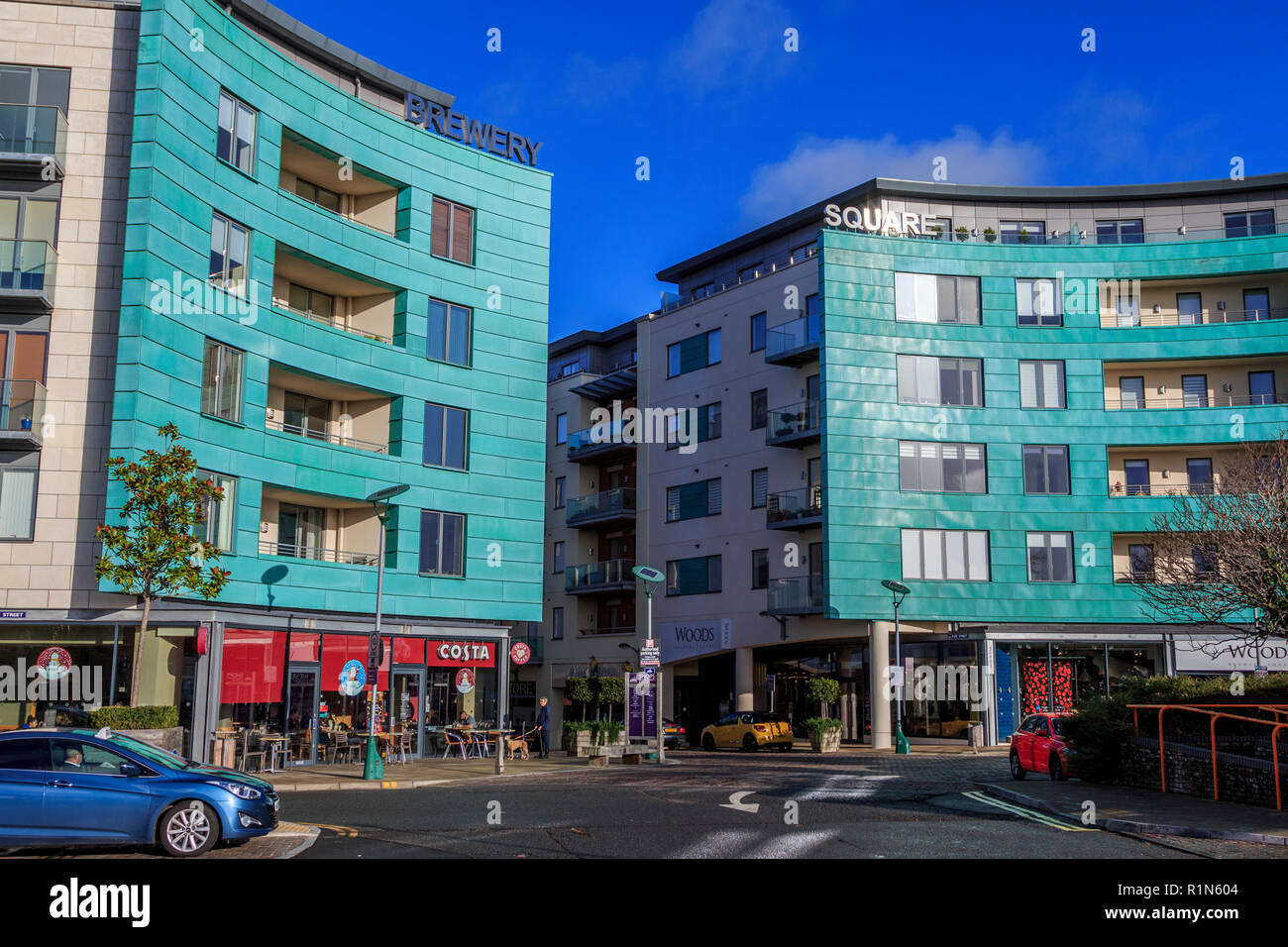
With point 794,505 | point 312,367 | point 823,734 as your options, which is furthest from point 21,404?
point 794,505

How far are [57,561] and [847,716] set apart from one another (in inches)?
1164

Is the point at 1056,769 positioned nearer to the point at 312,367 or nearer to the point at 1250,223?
the point at 312,367

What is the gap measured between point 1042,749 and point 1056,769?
2.05 feet

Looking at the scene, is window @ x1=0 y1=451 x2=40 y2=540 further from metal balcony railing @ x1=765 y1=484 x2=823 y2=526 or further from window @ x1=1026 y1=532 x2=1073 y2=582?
window @ x1=1026 y1=532 x2=1073 y2=582

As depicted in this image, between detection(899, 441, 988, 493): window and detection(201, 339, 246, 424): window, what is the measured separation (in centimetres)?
2487

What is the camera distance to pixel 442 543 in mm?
36281

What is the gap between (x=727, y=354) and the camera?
51688 mm

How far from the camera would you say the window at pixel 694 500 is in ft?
170

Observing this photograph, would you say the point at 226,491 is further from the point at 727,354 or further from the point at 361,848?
the point at 727,354

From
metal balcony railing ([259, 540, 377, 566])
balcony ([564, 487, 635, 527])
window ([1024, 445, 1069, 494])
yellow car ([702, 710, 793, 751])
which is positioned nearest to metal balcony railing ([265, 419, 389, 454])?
metal balcony railing ([259, 540, 377, 566])

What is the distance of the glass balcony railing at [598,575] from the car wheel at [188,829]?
4159cm

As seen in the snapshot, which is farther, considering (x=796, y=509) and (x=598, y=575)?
(x=598, y=575)
